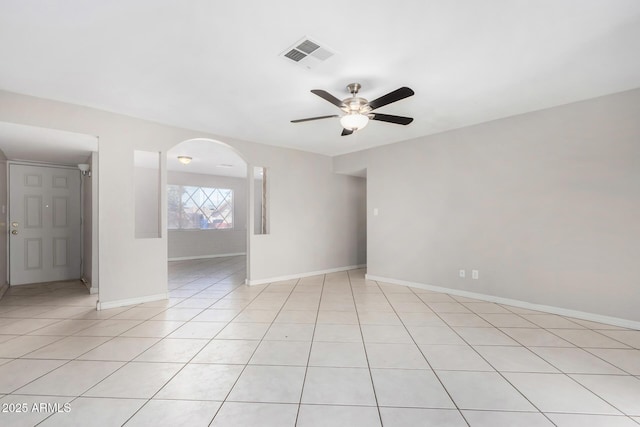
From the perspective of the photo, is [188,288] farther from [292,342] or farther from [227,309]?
[292,342]

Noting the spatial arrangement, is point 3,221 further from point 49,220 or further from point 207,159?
point 207,159

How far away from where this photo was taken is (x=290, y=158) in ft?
17.5

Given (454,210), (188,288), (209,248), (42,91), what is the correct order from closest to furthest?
1. (42,91)
2. (454,210)
3. (188,288)
4. (209,248)

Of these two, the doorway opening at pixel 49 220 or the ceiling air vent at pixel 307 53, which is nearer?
the ceiling air vent at pixel 307 53

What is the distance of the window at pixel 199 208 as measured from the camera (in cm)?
782

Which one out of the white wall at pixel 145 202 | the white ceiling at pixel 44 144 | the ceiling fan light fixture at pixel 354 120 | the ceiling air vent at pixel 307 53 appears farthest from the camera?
the white wall at pixel 145 202

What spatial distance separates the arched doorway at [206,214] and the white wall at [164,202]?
1374mm

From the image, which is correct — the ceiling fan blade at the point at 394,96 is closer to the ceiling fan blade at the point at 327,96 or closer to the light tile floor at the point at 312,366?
the ceiling fan blade at the point at 327,96

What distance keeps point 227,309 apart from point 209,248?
16.7 ft

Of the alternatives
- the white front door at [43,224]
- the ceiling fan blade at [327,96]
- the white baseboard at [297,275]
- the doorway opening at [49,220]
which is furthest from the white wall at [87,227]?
the ceiling fan blade at [327,96]

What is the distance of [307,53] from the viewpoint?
7.52ft

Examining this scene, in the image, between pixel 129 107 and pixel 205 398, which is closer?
pixel 205 398

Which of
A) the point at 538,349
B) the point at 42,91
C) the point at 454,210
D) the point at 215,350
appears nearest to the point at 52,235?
the point at 42,91

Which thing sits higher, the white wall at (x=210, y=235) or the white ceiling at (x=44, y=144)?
the white ceiling at (x=44, y=144)
